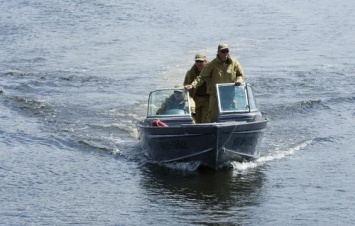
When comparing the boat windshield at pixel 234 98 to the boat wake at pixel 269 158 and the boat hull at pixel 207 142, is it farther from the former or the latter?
the boat wake at pixel 269 158

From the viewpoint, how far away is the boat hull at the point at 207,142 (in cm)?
1783

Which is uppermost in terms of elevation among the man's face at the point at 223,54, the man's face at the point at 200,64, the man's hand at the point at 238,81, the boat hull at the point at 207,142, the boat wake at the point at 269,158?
the man's face at the point at 223,54

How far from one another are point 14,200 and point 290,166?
591cm

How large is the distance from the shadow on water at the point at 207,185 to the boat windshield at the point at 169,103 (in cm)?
118

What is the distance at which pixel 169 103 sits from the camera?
19047 mm

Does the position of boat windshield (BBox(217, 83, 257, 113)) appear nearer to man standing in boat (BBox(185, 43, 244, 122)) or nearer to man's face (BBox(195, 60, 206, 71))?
man standing in boat (BBox(185, 43, 244, 122))

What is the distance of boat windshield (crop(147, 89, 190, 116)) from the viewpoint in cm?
1883

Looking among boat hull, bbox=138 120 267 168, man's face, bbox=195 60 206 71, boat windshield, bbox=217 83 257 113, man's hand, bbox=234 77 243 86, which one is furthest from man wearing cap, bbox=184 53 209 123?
boat hull, bbox=138 120 267 168

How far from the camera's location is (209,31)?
3647 centimetres

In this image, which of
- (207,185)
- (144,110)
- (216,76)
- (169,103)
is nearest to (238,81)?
(216,76)

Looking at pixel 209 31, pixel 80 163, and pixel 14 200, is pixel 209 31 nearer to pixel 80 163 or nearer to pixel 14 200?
pixel 80 163

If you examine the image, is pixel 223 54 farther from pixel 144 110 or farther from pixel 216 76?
pixel 144 110

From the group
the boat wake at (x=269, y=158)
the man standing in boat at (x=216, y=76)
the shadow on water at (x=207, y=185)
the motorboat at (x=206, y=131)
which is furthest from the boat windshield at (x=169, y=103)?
the boat wake at (x=269, y=158)

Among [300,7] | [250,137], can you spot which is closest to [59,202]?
[250,137]
